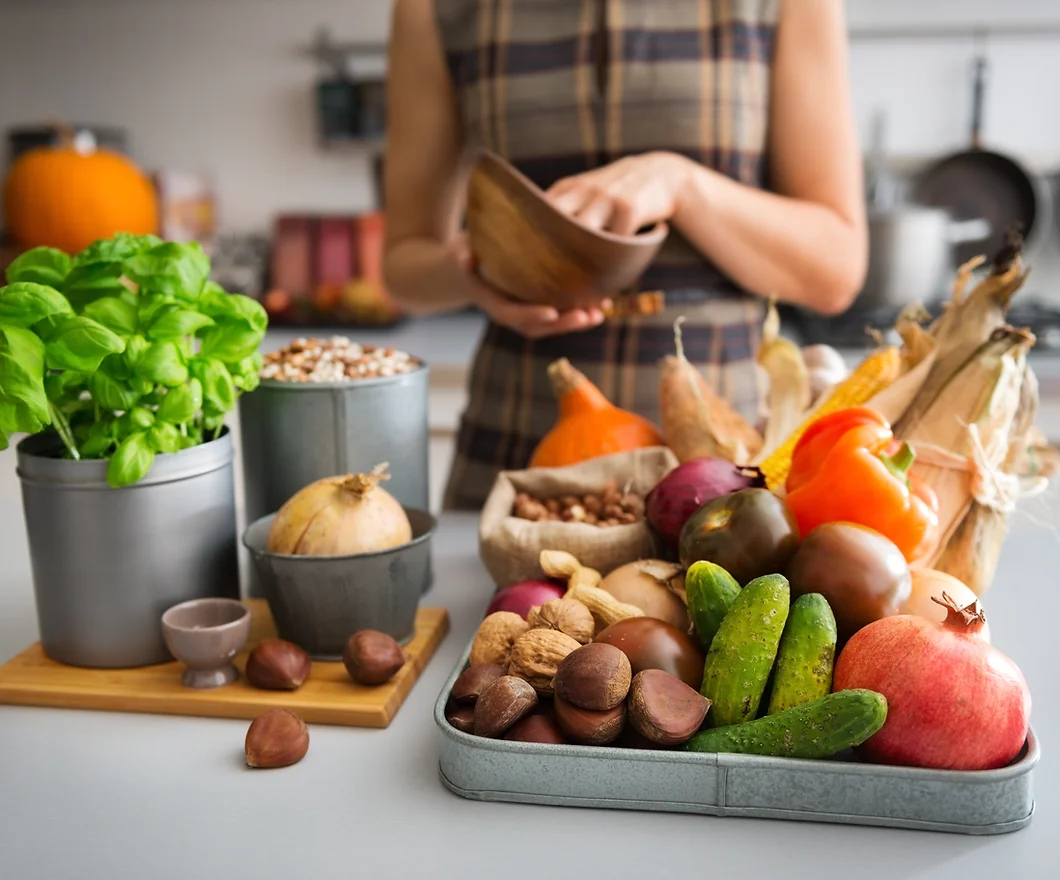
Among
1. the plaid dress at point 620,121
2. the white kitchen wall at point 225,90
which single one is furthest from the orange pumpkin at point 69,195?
the plaid dress at point 620,121

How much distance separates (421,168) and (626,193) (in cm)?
47

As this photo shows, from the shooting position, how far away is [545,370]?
123 cm

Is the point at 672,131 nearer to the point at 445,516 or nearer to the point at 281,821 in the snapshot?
the point at 445,516

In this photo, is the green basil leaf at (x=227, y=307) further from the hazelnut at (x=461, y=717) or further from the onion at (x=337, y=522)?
the hazelnut at (x=461, y=717)

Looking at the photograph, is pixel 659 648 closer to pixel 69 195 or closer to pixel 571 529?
pixel 571 529

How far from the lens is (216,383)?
2.15 feet

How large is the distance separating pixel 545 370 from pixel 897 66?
1.71 meters

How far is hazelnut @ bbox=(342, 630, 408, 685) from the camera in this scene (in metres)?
0.62

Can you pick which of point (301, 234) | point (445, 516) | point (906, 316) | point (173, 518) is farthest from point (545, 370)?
point (301, 234)

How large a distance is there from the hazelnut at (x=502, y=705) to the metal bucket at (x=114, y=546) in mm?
261

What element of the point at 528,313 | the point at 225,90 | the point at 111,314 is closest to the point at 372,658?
the point at 111,314

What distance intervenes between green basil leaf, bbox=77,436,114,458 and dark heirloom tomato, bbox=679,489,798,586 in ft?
1.19

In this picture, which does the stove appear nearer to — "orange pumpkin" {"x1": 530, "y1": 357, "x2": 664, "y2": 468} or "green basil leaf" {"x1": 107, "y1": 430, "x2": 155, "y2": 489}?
"orange pumpkin" {"x1": 530, "y1": 357, "x2": 664, "y2": 468}

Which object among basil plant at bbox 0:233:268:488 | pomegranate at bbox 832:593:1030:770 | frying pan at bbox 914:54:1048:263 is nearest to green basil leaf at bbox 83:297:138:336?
basil plant at bbox 0:233:268:488
